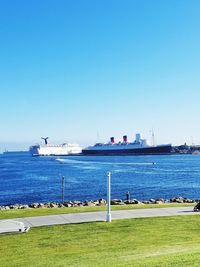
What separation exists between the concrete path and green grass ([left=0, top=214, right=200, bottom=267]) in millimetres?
842

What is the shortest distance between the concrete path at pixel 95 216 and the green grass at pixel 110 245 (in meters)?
0.84

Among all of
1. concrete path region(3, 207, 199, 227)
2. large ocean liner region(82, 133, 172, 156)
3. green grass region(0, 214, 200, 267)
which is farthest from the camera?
large ocean liner region(82, 133, 172, 156)

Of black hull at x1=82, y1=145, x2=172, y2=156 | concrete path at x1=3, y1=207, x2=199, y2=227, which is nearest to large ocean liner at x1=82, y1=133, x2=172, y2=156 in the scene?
black hull at x1=82, y1=145, x2=172, y2=156

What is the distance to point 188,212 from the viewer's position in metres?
15.7

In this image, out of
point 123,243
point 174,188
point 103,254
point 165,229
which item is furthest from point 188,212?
point 174,188

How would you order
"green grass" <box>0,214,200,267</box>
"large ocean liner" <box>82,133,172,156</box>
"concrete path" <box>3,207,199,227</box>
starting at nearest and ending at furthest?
1. "green grass" <box>0,214,200,267</box>
2. "concrete path" <box>3,207,199,227</box>
3. "large ocean liner" <box>82,133,172,156</box>

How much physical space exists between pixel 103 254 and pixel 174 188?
4714 centimetres

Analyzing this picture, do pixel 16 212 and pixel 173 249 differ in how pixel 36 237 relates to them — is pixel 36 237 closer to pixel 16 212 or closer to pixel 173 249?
pixel 173 249

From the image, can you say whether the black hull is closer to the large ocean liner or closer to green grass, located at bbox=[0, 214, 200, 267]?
the large ocean liner

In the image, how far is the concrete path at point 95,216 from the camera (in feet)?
45.1

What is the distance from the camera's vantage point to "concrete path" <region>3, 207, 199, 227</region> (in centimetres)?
1373

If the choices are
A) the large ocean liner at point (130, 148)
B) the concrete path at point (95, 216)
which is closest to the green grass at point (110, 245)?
the concrete path at point (95, 216)

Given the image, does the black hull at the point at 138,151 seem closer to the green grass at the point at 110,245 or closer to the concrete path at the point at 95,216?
the concrete path at the point at 95,216

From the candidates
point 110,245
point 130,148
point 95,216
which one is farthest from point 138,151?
point 110,245
